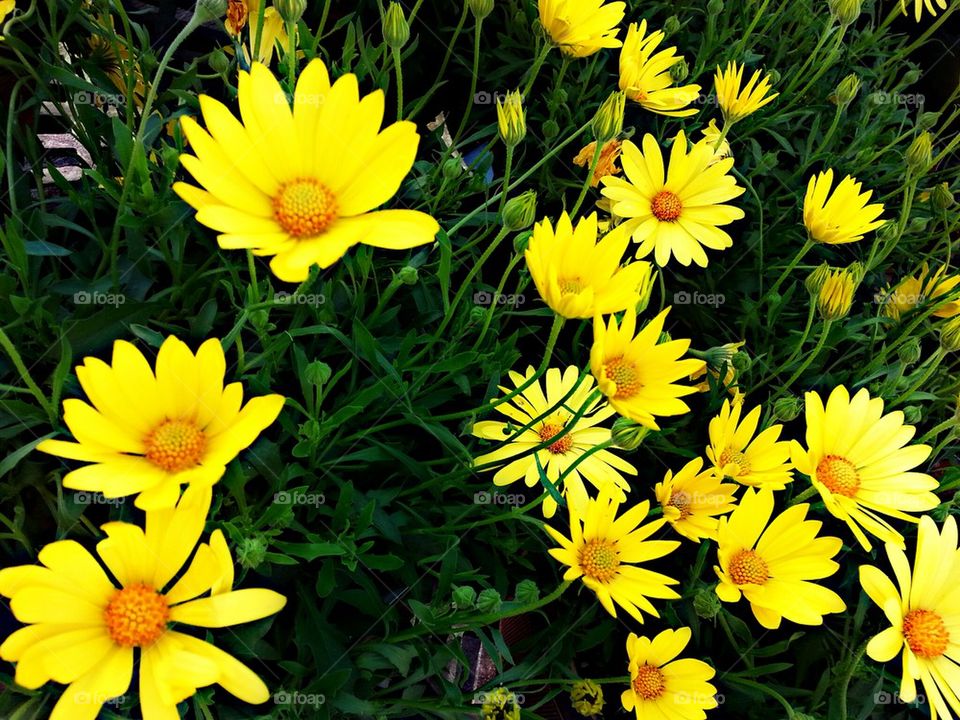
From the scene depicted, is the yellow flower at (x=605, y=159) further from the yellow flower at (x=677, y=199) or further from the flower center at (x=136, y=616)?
the flower center at (x=136, y=616)

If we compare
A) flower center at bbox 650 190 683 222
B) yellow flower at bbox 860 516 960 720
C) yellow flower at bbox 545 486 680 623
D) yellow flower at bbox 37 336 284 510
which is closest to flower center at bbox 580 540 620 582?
yellow flower at bbox 545 486 680 623

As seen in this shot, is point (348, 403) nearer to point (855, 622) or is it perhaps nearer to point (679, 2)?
point (855, 622)

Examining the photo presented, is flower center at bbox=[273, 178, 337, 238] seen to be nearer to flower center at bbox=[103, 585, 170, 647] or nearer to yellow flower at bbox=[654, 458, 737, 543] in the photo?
flower center at bbox=[103, 585, 170, 647]

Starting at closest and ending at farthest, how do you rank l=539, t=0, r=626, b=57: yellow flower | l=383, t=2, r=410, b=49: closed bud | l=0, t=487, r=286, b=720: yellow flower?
l=0, t=487, r=286, b=720: yellow flower, l=383, t=2, r=410, b=49: closed bud, l=539, t=0, r=626, b=57: yellow flower

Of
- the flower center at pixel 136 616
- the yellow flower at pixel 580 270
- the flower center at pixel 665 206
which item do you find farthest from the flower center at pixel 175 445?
the flower center at pixel 665 206

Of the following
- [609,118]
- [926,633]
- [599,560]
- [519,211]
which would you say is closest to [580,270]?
[519,211]

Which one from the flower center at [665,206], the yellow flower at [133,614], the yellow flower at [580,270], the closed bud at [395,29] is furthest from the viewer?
the flower center at [665,206]
